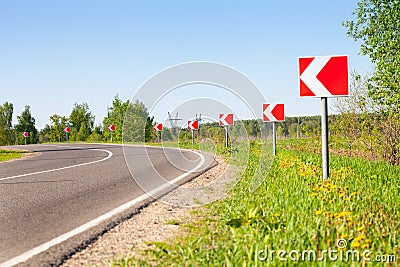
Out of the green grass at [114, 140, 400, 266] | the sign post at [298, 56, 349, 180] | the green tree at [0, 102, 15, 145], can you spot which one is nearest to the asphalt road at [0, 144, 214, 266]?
the green grass at [114, 140, 400, 266]

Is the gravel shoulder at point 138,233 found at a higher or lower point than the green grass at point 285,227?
lower

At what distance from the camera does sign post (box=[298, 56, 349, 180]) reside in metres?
6.93

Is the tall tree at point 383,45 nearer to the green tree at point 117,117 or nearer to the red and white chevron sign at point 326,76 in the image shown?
the red and white chevron sign at point 326,76

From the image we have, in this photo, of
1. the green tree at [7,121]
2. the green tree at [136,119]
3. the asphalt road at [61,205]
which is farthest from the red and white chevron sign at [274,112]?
the green tree at [7,121]

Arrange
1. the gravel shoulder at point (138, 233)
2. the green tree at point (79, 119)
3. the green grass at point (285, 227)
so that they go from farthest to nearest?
the green tree at point (79, 119) → the gravel shoulder at point (138, 233) → the green grass at point (285, 227)

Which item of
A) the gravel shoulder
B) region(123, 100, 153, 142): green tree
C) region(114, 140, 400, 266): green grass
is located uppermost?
region(123, 100, 153, 142): green tree

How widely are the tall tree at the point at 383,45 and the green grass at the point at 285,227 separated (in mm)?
4770

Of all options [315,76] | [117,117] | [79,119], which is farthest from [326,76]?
[79,119]

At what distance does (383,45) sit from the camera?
11516 millimetres

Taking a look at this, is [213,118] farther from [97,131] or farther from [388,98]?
[97,131]

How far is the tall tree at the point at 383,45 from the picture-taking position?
36.4ft

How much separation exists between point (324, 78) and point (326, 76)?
4 centimetres

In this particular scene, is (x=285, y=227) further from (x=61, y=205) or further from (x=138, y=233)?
(x=61, y=205)

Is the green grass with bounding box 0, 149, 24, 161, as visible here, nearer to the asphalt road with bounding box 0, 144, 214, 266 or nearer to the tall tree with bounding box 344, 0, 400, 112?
the asphalt road with bounding box 0, 144, 214, 266
